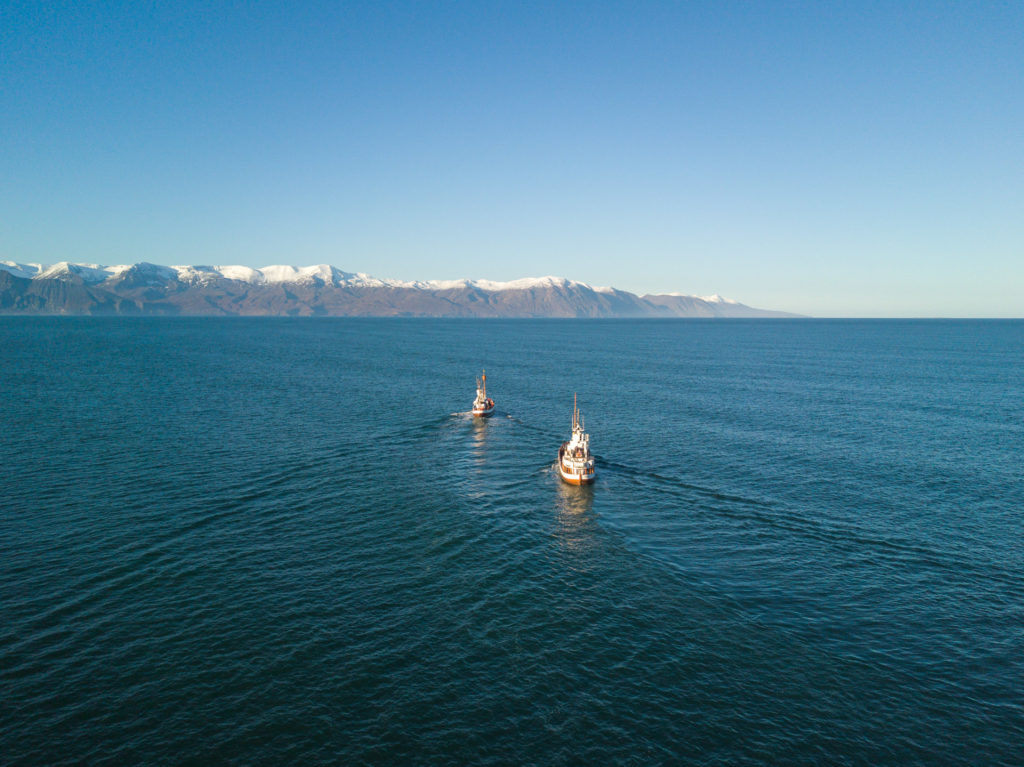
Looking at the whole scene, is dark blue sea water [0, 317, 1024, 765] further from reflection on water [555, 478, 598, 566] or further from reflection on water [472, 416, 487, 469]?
reflection on water [472, 416, 487, 469]

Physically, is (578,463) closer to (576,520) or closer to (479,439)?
(576,520)

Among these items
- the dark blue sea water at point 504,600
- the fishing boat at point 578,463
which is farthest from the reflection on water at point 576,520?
the fishing boat at point 578,463

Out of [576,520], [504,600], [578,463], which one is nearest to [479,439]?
[578,463]

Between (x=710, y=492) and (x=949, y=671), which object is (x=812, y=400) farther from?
(x=949, y=671)

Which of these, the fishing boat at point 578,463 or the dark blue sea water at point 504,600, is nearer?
the dark blue sea water at point 504,600

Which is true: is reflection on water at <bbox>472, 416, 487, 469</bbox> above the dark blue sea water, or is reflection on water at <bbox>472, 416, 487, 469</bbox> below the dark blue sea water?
above

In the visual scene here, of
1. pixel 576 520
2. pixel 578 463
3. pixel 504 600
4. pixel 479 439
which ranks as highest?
pixel 578 463

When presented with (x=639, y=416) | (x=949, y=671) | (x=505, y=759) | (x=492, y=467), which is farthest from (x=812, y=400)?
(x=505, y=759)

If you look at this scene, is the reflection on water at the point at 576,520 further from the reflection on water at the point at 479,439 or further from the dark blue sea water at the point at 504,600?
the reflection on water at the point at 479,439

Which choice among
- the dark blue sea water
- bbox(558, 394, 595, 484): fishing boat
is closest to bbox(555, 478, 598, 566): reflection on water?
the dark blue sea water
